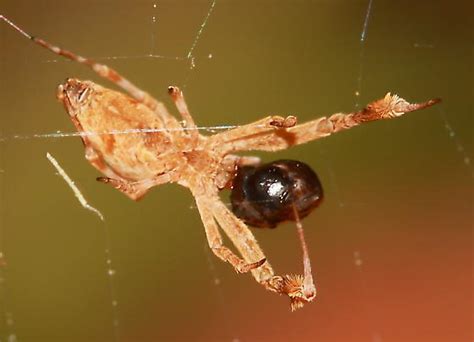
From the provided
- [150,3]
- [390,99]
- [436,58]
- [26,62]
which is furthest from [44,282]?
[436,58]

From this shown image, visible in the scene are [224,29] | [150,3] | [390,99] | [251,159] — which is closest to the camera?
[390,99]

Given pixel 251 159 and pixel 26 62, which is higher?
pixel 26 62

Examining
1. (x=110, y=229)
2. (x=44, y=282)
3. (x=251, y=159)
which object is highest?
(x=110, y=229)

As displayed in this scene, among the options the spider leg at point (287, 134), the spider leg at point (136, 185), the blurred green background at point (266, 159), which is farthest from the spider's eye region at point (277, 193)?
the blurred green background at point (266, 159)

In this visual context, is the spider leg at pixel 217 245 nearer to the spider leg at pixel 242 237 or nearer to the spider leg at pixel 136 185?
the spider leg at pixel 242 237

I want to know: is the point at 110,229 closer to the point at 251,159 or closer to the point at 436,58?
the point at 251,159

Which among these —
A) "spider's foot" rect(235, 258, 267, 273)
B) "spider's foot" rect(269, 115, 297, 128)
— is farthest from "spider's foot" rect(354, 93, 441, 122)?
"spider's foot" rect(235, 258, 267, 273)
